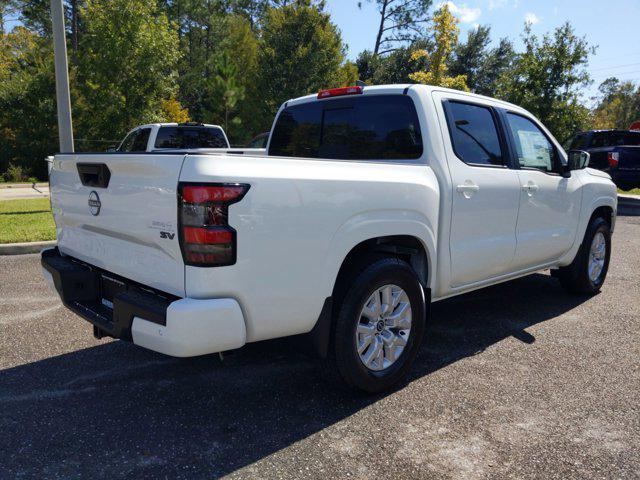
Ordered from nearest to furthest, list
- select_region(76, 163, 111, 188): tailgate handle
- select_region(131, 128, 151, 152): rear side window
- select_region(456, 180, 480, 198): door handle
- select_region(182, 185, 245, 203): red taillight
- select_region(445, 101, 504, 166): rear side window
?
select_region(182, 185, 245, 203): red taillight, select_region(76, 163, 111, 188): tailgate handle, select_region(456, 180, 480, 198): door handle, select_region(445, 101, 504, 166): rear side window, select_region(131, 128, 151, 152): rear side window

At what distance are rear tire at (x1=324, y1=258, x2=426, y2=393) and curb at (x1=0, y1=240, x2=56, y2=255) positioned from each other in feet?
19.0

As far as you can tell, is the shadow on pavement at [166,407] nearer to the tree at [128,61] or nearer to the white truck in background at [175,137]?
the white truck in background at [175,137]

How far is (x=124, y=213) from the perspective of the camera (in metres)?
2.83

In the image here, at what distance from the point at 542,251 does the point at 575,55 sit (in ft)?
60.8

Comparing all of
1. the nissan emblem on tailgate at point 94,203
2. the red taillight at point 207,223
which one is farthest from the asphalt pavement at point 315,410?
the nissan emblem on tailgate at point 94,203

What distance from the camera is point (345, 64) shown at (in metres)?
34.6

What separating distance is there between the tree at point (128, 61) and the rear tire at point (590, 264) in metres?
16.0

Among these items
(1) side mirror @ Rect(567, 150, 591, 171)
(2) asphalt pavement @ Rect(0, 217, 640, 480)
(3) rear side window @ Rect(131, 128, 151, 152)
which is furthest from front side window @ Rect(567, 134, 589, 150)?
(2) asphalt pavement @ Rect(0, 217, 640, 480)

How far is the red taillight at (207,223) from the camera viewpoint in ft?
7.88

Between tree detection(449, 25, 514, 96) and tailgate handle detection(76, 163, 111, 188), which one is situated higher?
tree detection(449, 25, 514, 96)

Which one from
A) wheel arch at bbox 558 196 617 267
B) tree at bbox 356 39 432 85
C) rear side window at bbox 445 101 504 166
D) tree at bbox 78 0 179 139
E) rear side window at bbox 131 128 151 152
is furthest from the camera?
tree at bbox 356 39 432 85

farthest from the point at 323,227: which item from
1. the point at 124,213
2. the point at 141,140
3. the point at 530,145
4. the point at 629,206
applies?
the point at 629,206

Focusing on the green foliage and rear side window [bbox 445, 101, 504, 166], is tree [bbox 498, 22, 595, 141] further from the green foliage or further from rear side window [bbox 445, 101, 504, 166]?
rear side window [bbox 445, 101, 504, 166]

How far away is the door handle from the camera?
12.1ft
